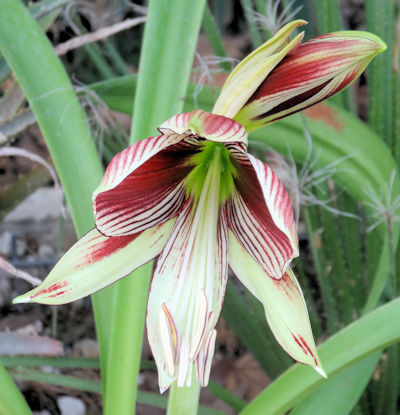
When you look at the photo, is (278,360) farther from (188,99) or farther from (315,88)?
(315,88)

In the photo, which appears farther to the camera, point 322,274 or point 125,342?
point 322,274

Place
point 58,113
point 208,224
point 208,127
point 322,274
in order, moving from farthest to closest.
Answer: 1. point 322,274
2. point 58,113
3. point 208,224
4. point 208,127

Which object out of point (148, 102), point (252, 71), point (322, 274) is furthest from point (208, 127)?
point (322, 274)

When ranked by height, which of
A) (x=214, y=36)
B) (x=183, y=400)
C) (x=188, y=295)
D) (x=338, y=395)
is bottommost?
(x=338, y=395)

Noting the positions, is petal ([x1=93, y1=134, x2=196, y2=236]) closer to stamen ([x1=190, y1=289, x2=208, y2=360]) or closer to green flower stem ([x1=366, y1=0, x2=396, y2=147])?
stamen ([x1=190, y1=289, x2=208, y2=360])

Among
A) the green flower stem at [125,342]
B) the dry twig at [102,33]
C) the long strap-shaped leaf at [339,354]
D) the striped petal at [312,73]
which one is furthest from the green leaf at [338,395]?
the dry twig at [102,33]

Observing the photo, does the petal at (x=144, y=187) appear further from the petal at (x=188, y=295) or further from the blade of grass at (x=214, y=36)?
the blade of grass at (x=214, y=36)

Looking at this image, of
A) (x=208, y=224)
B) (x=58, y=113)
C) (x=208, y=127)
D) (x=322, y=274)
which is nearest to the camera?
(x=208, y=127)

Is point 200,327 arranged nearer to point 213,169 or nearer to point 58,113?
point 213,169
